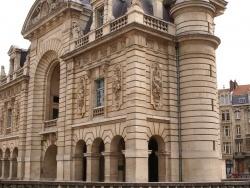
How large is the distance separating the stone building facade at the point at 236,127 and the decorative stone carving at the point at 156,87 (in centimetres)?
4567

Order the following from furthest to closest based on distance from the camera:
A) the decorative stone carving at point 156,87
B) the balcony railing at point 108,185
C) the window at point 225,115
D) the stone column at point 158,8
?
1. the window at point 225,115
2. the stone column at point 158,8
3. the decorative stone carving at point 156,87
4. the balcony railing at point 108,185

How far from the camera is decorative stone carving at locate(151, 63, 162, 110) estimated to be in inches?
915

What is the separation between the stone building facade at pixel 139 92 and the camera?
22688mm

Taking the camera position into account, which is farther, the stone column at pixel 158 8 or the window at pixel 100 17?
the window at pixel 100 17

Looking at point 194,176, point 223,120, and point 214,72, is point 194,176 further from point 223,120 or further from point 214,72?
point 223,120

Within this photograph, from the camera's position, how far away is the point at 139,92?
22250mm

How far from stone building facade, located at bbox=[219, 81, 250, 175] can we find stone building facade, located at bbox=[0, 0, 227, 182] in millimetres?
40774

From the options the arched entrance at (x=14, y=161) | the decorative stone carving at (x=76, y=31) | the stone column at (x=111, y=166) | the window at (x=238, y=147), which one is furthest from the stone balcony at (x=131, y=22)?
the window at (x=238, y=147)

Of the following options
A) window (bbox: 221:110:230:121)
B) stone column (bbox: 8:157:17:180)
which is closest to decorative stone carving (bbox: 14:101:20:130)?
stone column (bbox: 8:157:17:180)

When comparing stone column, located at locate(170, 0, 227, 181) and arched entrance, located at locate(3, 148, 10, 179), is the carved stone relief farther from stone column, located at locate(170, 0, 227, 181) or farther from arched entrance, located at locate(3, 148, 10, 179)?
arched entrance, located at locate(3, 148, 10, 179)

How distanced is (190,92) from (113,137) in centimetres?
576

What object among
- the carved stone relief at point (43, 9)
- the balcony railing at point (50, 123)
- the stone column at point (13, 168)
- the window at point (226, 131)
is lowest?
the stone column at point (13, 168)

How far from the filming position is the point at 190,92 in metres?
24.0

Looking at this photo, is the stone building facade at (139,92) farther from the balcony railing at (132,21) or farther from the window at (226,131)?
the window at (226,131)
